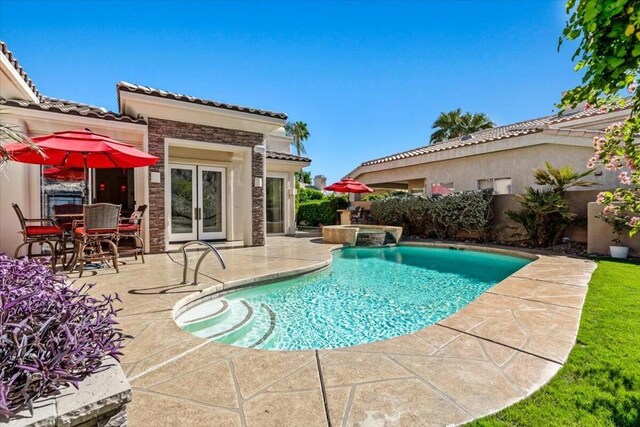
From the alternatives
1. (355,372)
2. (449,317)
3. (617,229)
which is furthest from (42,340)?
(617,229)

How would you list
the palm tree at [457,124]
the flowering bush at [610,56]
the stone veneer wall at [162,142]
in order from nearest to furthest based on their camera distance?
1. the flowering bush at [610,56]
2. the stone veneer wall at [162,142]
3. the palm tree at [457,124]

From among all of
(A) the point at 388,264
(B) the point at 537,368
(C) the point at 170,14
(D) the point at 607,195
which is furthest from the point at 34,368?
(C) the point at 170,14

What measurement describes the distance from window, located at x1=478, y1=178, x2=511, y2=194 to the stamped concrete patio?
1219cm

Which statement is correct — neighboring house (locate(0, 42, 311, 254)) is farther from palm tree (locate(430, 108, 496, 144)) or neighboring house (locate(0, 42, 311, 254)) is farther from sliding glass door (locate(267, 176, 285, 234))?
palm tree (locate(430, 108, 496, 144))

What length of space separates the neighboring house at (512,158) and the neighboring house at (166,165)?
10.5 meters

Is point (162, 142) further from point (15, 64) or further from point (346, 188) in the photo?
point (346, 188)

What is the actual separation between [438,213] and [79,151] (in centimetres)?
1472

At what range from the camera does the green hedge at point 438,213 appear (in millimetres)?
15156

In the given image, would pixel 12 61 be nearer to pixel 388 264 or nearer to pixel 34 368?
pixel 34 368

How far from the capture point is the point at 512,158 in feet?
52.5

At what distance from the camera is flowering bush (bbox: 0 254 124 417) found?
5.67 ft

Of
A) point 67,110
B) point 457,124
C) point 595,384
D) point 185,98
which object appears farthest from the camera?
point 457,124

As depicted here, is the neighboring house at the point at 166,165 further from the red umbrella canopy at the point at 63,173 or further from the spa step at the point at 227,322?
the spa step at the point at 227,322

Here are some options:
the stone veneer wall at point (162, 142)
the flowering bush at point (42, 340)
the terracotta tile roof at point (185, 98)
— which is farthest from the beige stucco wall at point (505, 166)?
the flowering bush at point (42, 340)
